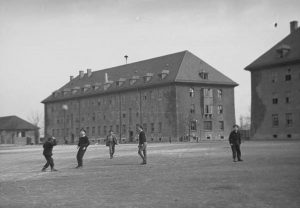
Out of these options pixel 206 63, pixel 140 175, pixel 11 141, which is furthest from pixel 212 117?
pixel 140 175

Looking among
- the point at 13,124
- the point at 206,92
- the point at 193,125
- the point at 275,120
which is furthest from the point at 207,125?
the point at 13,124

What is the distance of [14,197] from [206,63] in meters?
66.8

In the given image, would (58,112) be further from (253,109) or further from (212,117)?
(253,109)

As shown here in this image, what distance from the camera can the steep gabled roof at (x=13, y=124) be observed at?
103 m

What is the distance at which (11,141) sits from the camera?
102 m

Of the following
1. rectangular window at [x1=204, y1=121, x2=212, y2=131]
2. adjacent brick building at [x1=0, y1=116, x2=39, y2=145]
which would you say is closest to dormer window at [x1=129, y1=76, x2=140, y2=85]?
rectangular window at [x1=204, y1=121, x2=212, y2=131]

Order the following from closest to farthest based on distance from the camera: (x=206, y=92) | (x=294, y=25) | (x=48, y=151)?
(x=48, y=151) → (x=294, y=25) → (x=206, y=92)

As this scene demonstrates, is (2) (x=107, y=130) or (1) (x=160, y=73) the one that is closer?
(1) (x=160, y=73)

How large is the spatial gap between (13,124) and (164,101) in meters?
43.8

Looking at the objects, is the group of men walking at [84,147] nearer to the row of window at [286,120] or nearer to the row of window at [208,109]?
the row of window at [286,120]

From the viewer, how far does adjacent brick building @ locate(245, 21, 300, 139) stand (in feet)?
186

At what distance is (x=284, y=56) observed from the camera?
189ft

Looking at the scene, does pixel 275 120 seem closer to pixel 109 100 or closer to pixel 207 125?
pixel 207 125

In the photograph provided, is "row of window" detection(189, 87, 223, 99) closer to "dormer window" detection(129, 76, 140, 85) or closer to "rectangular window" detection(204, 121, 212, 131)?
"rectangular window" detection(204, 121, 212, 131)
